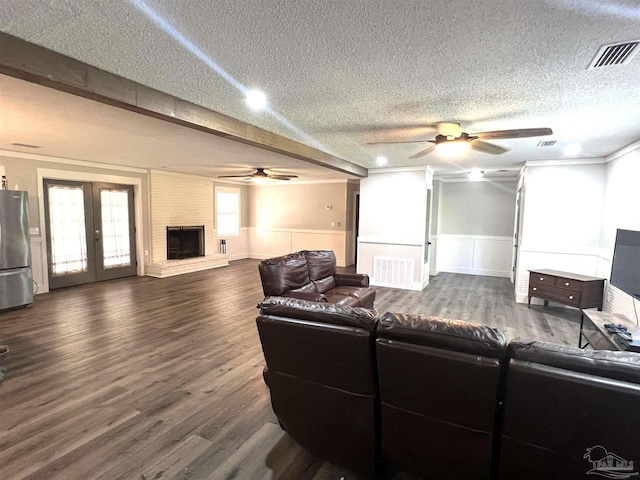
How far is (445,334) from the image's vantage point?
1.57 metres

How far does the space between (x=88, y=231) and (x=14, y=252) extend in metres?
1.84

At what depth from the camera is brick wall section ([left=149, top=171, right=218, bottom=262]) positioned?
7.73 m

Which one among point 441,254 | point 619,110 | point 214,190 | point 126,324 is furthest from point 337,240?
point 619,110

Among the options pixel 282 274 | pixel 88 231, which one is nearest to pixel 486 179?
pixel 282 274

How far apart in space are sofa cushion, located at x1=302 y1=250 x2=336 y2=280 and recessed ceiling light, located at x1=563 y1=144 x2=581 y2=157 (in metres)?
3.53

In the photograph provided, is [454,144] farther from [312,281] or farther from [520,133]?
[312,281]

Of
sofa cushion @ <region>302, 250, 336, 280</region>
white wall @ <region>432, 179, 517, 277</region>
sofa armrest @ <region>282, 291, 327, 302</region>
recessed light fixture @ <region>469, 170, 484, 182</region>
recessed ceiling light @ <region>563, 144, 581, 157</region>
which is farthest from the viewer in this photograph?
white wall @ <region>432, 179, 517, 277</region>

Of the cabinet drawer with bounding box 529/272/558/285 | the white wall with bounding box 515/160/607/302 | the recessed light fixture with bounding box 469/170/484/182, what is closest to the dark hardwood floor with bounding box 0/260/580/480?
the cabinet drawer with bounding box 529/272/558/285

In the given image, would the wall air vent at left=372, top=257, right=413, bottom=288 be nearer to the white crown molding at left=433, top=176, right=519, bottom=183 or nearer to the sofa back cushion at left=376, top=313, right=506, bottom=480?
the white crown molding at left=433, top=176, right=519, bottom=183

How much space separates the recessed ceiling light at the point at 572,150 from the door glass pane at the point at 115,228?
8.05 m

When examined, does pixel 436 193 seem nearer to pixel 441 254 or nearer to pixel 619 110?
pixel 441 254

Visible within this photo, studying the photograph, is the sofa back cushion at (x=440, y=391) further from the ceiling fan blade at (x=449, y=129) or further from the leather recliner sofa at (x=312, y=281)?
the ceiling fan blade at (x=449, y=129)

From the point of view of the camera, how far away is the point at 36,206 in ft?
19.0

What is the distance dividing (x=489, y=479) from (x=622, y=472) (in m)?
0.53
